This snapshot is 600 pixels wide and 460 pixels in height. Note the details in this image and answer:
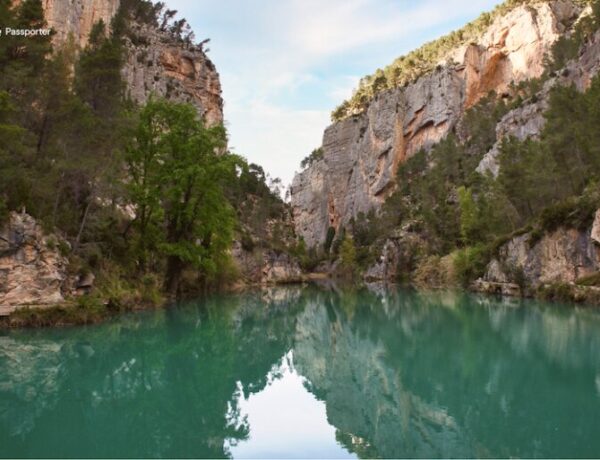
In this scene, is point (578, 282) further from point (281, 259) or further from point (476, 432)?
point (281, 259)

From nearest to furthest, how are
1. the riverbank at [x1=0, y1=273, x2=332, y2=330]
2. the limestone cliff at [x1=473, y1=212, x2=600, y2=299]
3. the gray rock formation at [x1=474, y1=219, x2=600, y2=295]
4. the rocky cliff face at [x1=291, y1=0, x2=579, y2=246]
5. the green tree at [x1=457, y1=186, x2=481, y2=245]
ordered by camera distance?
the riverbank at [x1=0, y1=273, x2=332, y2=330] → the limestone cliff at [x1=473, y1=212, x2=600, y2=299] → the gray rock formation at [x1=474, y1=219, x2=600, y2=295] → the green tree at [x1=457, y1=186, x2=481, y2=245] → the rocky cliff face at [x1=291, y1=0, x2=579, y2=246]

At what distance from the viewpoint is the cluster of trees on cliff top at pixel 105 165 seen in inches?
805

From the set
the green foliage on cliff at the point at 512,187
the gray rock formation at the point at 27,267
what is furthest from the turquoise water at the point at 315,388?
the green foliage on cliff at the point at 512,187

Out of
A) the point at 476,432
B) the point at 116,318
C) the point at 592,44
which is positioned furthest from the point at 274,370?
the point at 592,44

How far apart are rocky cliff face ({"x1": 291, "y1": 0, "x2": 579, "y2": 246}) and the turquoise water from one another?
223ft

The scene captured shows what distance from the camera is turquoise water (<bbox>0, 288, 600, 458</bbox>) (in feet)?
23.5

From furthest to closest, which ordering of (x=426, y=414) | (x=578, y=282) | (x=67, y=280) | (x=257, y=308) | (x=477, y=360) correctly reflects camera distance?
1. (x=257, y=308)
2. (x=578, y=282)
3. (x=67, y=280)
4. (x=477, y=360)
5. (x=426, y=414)

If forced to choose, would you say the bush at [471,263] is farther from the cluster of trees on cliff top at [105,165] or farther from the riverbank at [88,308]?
the riverbank at [88,308]

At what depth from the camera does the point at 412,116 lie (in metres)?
90.3

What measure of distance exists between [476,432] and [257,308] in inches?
934

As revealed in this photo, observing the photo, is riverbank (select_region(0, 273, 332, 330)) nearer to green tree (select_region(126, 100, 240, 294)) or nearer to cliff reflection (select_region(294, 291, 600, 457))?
green tree (select_region(126, 100, 240, 294))

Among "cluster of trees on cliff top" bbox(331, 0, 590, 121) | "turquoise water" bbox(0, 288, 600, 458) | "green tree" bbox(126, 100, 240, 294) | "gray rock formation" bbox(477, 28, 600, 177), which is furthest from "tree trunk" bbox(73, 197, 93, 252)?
"cluster of trees on cliff top" bbox(331, 0, 590, 121)

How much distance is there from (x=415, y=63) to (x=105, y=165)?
87637mm

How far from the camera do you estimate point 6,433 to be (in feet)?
24.1
